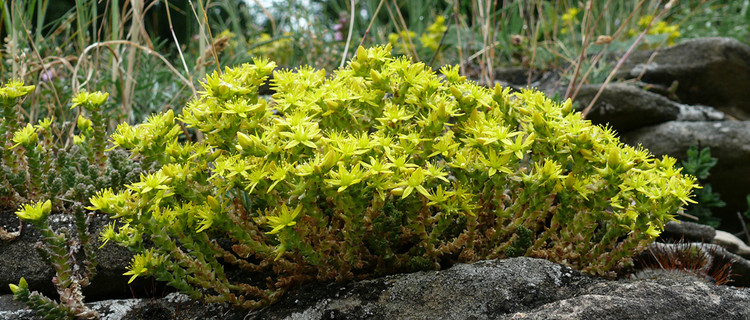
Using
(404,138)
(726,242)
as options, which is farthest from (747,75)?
(404,138)

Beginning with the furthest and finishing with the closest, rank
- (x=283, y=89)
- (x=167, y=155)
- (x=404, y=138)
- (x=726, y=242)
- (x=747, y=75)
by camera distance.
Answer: (x=747, y=75)
(x=726, y=242)
(x=283, y=89)
(x=167, y=155)
(x=404, y=138)

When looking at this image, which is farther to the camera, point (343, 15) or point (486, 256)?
point (343, 15)

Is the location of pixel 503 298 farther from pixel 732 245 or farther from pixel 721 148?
pixel 721 148

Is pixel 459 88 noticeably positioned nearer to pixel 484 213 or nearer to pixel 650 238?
pixel 484 213

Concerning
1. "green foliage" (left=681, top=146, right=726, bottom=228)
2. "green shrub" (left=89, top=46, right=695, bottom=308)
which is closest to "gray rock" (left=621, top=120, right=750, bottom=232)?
"green foliage" (left=681, top=146, right=726, bottom=228)

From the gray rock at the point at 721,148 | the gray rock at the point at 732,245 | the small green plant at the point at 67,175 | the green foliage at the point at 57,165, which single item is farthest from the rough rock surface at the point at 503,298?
the gray rock at the point at 721,148

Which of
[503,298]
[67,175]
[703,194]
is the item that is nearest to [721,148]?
[703,194]
